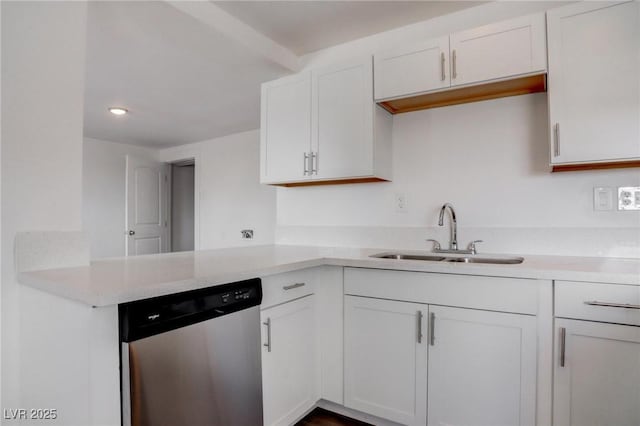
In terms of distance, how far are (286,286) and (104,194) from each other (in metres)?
4.22

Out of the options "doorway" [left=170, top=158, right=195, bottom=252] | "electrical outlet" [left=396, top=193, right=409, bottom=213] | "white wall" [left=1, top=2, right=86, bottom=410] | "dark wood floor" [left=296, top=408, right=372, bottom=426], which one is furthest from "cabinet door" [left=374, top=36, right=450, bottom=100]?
"doorway" [left=170, top=158, right=195, bottom=252]

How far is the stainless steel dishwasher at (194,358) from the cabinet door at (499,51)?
1.46 meters

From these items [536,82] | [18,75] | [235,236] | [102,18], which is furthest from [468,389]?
[235,236]

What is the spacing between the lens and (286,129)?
2.39m

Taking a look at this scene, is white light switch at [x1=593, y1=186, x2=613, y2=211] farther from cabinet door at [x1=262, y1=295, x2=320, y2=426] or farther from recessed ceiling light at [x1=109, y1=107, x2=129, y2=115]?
recessed ceiling light at [x1=109, y1=107, x2=129, y2=115]

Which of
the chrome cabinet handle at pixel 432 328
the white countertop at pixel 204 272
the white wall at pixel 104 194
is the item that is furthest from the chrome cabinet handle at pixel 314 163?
the white wall at pixel 104 194

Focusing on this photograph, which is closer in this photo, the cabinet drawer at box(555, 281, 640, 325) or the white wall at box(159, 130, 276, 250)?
the cabinet drawer at box(555, 281, 640, 325)

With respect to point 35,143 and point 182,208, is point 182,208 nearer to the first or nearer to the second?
point 182,208

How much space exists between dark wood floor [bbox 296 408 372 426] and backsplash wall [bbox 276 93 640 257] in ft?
3.34

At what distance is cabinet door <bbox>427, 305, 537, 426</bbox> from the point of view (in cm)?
143

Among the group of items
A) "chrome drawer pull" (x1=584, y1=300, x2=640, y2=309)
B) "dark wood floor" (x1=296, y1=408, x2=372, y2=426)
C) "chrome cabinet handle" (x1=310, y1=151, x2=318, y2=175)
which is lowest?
"dark wood floor" (x1=296, y1=408, x2=372, y2=426)

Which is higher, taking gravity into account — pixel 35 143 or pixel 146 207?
pixel 35 143

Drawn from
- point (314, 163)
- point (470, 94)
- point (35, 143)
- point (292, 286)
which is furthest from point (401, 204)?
point (35, 143)

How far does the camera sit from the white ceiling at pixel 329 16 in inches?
79.7
